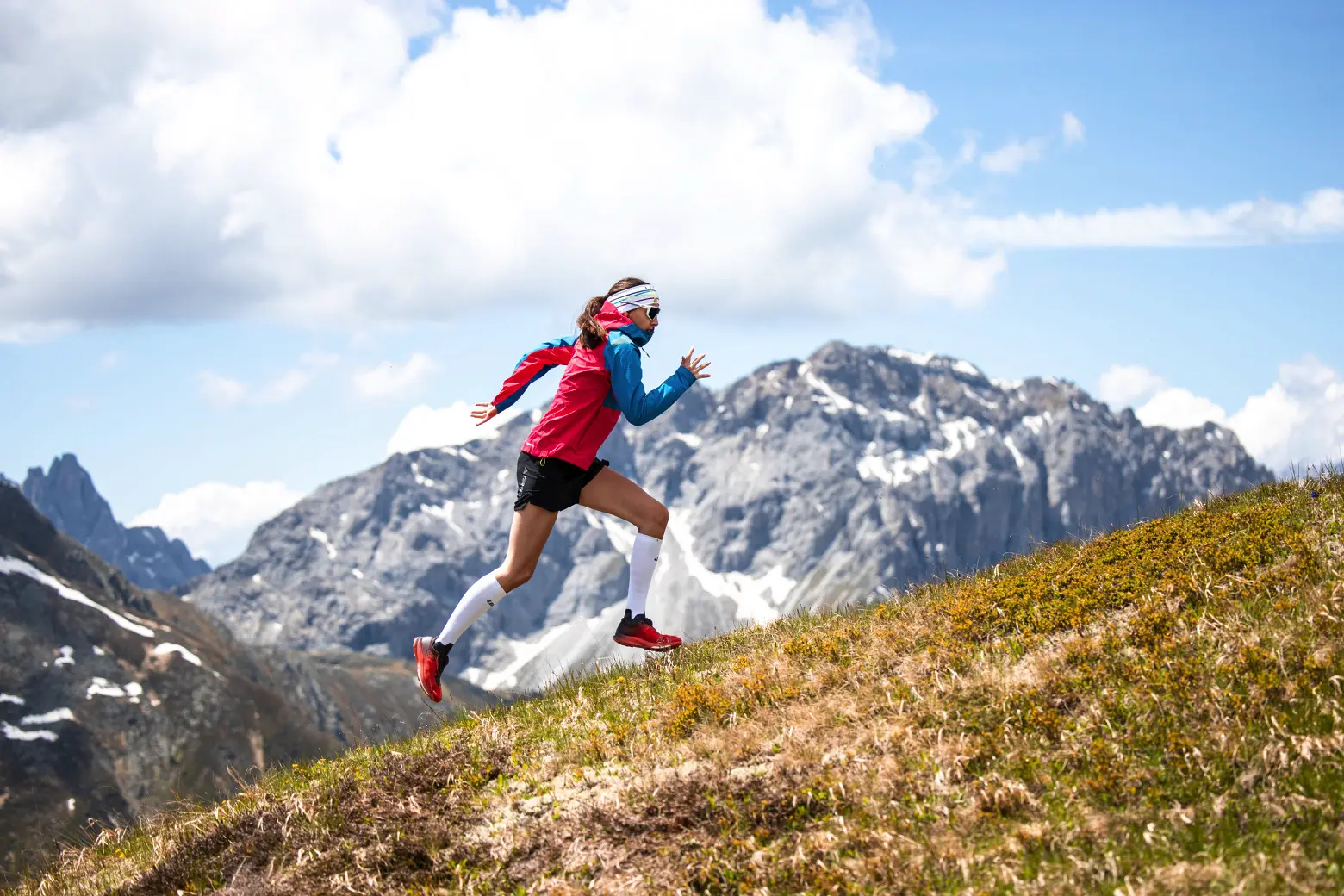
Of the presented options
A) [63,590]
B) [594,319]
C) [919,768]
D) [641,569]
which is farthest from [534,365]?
[63,590]

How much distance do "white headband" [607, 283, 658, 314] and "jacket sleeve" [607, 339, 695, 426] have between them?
0.56 meters

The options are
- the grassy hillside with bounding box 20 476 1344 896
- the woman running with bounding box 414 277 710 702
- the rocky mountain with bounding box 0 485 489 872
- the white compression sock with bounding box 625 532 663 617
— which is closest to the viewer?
the grassy hillside with bounding box 20 476 1344 896

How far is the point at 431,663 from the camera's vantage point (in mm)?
10336

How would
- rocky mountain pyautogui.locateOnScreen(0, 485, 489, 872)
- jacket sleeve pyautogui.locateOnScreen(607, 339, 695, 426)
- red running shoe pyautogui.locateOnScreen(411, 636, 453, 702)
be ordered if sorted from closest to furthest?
1. jacket sleeve pyautogui.locateOnScreen(607, 339, 695, 426)
2. red running shoe pyautogui.locateOnScreen(411, 636, 453, 702)
3. rocky mountain pyautogui.locateOnScreen(0, 485, 489, 872)

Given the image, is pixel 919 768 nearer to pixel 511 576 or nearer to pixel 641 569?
pixel 641 569

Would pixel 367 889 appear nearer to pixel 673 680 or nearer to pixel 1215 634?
pixel 673 680

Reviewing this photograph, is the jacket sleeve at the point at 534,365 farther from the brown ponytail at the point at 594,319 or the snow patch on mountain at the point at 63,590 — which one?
the snow patch on mountain at the point at 63,590

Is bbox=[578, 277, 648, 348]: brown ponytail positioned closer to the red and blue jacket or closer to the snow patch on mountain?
the red and blue jacket

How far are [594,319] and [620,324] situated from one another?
29cm

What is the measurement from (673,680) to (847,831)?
3643mm

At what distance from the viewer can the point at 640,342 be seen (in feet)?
33.7

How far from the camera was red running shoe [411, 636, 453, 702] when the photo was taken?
10234mm

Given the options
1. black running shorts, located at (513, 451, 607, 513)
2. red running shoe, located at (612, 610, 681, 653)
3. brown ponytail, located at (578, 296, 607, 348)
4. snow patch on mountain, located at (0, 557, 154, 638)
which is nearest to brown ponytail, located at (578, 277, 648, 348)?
brown ponytail, located at (578, 296, 607, 348)

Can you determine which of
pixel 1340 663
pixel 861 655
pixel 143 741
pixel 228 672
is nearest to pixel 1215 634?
pixel 1340 663
